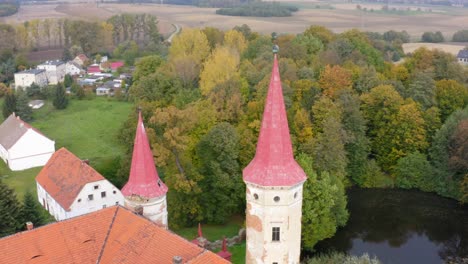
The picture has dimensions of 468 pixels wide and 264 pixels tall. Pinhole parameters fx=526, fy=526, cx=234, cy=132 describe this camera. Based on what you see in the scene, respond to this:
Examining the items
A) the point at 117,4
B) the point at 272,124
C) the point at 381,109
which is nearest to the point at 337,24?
the point at 381,109

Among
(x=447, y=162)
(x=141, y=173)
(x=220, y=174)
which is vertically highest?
(x=141, y=173)

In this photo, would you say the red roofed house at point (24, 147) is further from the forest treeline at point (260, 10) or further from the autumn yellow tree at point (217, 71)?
the forest treeline at point (260, 10)

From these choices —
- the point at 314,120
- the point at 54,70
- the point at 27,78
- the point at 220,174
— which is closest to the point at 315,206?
the point at 220,174

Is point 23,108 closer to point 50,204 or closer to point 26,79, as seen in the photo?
point 26,79

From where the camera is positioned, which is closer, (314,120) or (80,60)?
(314,120)

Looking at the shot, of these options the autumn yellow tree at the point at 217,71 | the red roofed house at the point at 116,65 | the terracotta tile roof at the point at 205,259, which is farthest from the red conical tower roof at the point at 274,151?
the red roofed house at the point at 116,65

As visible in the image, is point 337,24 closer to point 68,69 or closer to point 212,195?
point 212,195
